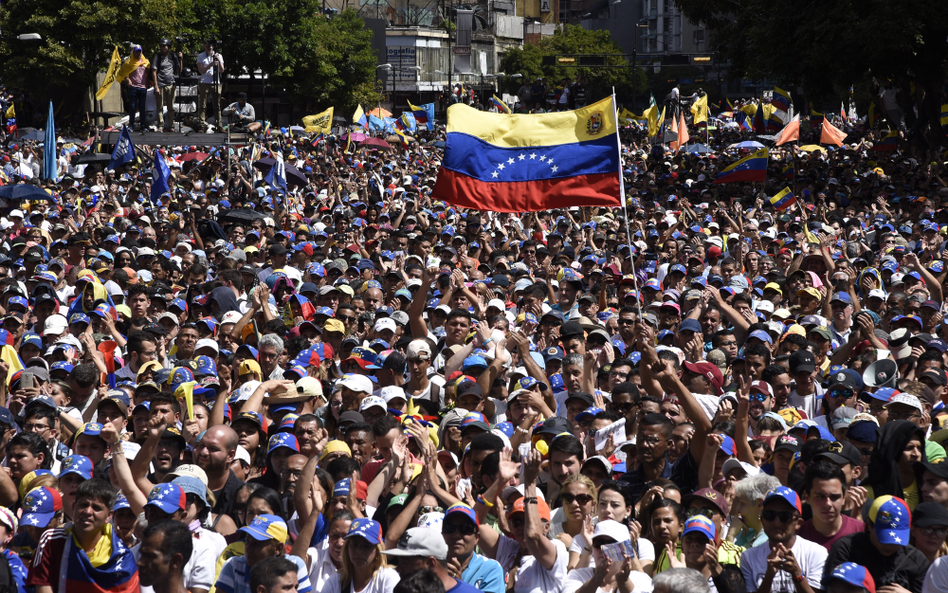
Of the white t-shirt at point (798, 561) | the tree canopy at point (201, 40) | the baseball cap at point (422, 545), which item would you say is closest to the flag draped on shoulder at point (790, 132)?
the tree canopy at point (201, 40)

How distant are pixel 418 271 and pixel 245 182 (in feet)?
29.0

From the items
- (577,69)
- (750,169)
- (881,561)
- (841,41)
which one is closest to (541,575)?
(881,561)

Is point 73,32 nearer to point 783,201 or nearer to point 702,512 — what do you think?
point 783,201

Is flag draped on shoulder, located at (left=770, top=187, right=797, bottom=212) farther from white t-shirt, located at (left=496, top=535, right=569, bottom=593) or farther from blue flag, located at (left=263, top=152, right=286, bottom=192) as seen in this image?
white t-shirt, located at (left=496, top=535, right=569, bottom=593)

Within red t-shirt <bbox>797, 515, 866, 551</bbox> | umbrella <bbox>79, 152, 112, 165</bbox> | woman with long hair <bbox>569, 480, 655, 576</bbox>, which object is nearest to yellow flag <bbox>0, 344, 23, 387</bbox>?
woman with long hair <bbox>569, 480, 655, 576</bbox>

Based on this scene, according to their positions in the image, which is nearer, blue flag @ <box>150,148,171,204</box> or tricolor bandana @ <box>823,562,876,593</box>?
tricolor bandana @ <box>823,562,876,593</box>

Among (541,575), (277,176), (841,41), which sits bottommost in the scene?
(541,575)

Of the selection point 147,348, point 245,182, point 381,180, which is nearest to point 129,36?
point 381,180

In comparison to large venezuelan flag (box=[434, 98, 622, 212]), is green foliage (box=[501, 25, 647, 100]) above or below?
above

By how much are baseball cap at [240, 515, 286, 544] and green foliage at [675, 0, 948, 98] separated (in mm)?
22076

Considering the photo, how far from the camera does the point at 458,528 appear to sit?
16.3ft

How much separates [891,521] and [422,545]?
6.93 ft

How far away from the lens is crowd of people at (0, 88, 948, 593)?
16.6 ft

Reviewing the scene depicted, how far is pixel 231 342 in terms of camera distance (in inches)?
392
